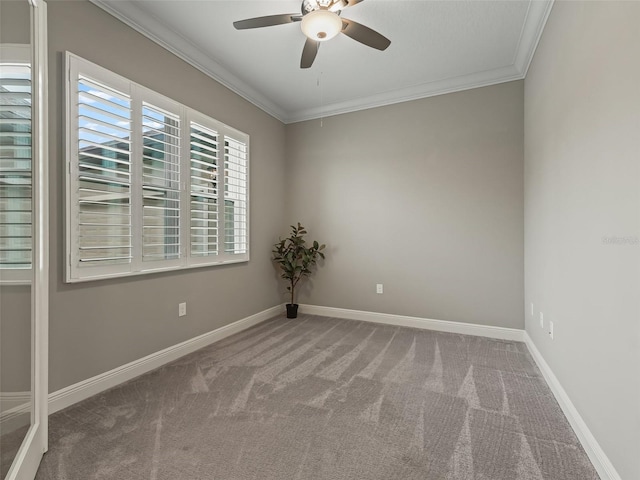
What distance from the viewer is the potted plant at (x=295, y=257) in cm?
405

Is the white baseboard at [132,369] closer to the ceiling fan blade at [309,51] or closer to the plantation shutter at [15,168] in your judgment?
the plantation shutter at [15,168]

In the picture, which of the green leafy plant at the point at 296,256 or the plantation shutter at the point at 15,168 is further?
the green leafy plant at the point at 296,256

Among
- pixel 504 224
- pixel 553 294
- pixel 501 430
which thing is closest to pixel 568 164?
pixel 553 294

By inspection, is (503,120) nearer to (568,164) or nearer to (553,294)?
(568,164)

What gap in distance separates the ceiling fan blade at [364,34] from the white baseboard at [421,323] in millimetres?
2908

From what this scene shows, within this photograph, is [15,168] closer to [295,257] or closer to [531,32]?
[295,257]

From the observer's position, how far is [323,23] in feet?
6.33

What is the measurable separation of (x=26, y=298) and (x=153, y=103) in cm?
181

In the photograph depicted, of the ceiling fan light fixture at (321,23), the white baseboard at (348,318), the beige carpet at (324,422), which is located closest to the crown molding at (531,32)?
the ceiling fan light fixture at (321,23)

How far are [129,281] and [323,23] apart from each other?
7.65 feet

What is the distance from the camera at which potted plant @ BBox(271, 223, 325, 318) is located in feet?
13.3

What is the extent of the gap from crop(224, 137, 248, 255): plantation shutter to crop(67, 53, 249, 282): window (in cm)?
2

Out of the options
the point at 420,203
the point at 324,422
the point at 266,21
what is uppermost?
the point at 266,21

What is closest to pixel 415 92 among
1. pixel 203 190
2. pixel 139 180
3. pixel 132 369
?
pixel 203 190
